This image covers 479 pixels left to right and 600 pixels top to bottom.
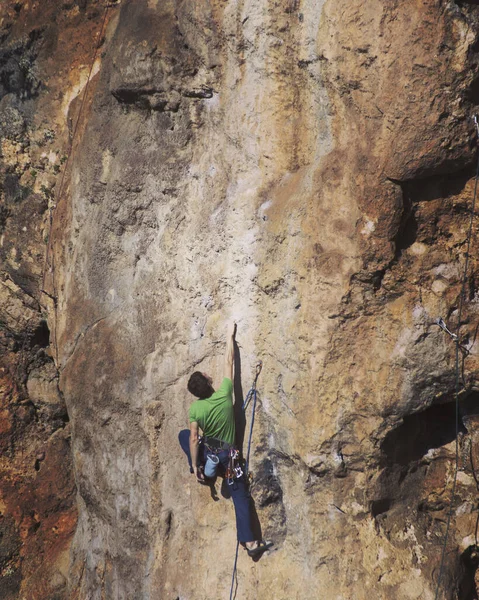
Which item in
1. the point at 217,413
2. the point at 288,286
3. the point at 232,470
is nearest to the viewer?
the point at 288,286

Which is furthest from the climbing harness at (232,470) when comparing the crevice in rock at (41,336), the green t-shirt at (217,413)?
the crevice in rock at (41,336)

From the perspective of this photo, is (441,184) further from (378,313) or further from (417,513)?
(417,513)

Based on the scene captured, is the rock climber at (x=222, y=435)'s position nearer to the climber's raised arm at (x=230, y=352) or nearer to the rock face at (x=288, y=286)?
the climber's raised arm at (x=230, y=352)

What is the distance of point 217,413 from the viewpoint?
5.54 m

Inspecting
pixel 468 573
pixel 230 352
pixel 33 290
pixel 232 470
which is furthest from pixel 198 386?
pixel 33 290

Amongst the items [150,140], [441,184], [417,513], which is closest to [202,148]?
[150,140]

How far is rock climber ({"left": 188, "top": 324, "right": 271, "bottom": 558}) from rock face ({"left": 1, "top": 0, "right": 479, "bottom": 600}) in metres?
0.15

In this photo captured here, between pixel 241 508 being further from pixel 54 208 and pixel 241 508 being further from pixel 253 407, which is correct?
pixel 54 208

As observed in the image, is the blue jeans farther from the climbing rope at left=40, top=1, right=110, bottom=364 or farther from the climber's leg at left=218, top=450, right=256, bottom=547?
the climbing rope at left=40, top=1, right=110, bottom=364

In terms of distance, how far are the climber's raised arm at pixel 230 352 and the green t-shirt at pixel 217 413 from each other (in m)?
0.07

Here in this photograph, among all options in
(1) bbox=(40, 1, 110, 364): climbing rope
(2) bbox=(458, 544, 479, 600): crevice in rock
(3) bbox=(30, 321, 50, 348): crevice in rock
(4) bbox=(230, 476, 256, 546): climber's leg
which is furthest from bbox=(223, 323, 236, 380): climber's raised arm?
(3) bbox=(30, 321, 50, 348): crevice in rock

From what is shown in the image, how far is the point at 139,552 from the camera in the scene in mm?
6496

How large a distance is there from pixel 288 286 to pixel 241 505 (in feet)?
6.43

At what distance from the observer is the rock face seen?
4.95 metres
